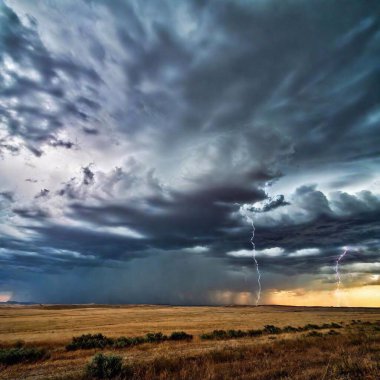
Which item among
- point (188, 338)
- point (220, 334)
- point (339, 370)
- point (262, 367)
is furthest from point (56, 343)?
point (339, 370)

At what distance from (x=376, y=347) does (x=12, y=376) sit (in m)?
19.7

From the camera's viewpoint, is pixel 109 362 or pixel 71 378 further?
pixel 109 362

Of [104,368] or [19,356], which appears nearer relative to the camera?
[104,368]

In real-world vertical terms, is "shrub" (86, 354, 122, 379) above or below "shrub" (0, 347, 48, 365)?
above

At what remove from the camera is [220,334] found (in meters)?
37.2

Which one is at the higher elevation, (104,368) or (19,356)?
(104,368)

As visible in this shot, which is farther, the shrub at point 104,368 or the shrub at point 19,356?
the shrub at point 19,356

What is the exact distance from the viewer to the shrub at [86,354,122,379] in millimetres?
12258

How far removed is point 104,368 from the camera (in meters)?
12.6

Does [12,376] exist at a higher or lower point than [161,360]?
lower

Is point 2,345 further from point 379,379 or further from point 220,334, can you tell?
point 379,379

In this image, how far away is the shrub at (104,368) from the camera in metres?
12.3

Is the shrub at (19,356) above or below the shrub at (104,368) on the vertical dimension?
below

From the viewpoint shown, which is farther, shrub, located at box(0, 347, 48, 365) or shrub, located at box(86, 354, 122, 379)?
shrub, located at box(0, 347, 48, 365)
